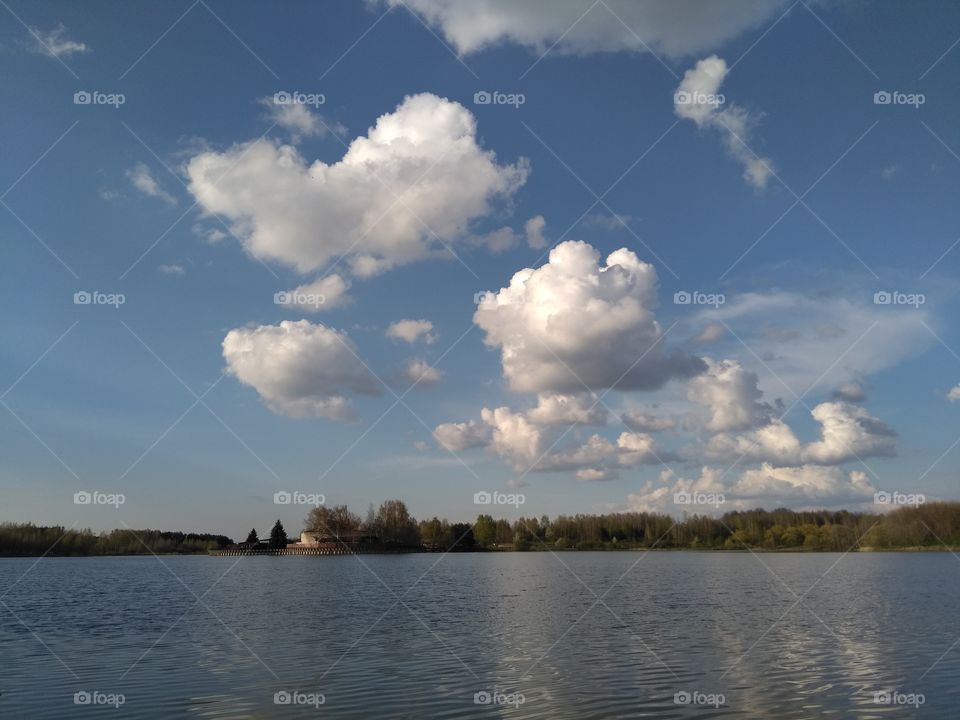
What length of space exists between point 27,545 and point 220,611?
17553 cm

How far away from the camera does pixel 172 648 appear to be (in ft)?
103

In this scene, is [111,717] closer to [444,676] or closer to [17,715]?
[17,715]

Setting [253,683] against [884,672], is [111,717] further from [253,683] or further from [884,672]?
[884,672]

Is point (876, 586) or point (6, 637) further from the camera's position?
point (876, 586)

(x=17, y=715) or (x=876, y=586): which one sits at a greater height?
(x=17, y=715)

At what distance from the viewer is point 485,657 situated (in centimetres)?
2880

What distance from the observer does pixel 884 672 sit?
1025 inches

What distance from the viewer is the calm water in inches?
843

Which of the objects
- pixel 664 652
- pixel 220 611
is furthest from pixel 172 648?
pixel 664 652

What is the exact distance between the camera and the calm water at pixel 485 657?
2141 centimetres

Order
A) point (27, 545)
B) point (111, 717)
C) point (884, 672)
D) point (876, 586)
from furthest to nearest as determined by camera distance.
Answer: point (27, 545)
point (876, 586)
point (884, 672)
point (111, 717)

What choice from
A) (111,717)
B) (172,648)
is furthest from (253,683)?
(172,648)

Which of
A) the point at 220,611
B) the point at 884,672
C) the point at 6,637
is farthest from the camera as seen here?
the point at 220,611

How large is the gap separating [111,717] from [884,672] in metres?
25.8
